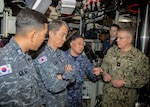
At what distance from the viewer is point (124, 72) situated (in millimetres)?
2834

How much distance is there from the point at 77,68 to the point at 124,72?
77cm

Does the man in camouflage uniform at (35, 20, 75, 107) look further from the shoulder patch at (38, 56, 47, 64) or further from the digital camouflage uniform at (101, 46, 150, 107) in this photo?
the digital camouflage uniform at (101, 46, 150, 107)

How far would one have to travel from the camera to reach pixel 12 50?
163 centimetres

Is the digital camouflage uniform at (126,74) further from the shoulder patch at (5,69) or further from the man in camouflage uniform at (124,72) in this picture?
the shoulder patch at (5,69)

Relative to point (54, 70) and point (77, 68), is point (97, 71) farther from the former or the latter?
point (54, 70)

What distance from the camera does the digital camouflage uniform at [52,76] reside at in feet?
6.97

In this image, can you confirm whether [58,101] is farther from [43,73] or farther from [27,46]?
[27,46]

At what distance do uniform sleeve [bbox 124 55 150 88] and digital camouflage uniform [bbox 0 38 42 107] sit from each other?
5.16 feet

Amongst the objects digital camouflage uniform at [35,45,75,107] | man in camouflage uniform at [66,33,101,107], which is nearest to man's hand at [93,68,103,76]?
man in camouflage uniform at [66,33,101,107]

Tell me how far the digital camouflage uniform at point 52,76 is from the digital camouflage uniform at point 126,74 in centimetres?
87

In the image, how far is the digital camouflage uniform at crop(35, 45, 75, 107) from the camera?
212cm

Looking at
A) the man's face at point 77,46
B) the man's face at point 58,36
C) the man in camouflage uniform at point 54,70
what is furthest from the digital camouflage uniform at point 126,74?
the man's face at point 58,36

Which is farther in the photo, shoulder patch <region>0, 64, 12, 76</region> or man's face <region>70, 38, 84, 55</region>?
man's face <region>70, 38, 84, 55</region>

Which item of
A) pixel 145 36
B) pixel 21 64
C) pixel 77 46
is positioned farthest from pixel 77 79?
pixel 145 36
